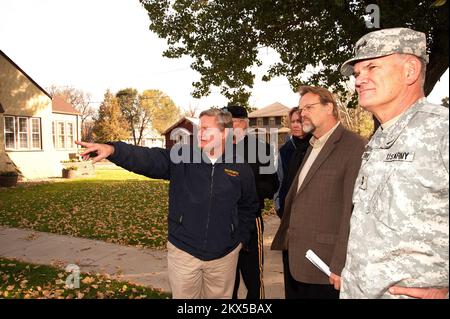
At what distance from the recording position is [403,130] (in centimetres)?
168

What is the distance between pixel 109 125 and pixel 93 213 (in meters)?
47.8

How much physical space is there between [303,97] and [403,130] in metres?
1.60

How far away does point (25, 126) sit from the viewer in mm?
23516

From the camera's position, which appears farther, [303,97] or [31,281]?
[31,281]

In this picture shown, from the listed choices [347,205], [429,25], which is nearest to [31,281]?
[347,205]

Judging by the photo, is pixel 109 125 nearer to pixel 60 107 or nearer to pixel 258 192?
pixel 60 107

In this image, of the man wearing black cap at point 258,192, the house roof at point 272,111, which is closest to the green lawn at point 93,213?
the man wearing black cap at point 258,192

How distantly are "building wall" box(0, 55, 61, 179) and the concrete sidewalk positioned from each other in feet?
52.5

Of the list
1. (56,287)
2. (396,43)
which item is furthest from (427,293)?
(56,287)

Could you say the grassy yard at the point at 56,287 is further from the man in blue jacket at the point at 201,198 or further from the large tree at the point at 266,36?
the large tree at the point at 266,36

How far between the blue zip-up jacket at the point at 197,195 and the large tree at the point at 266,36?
7.05 metres
